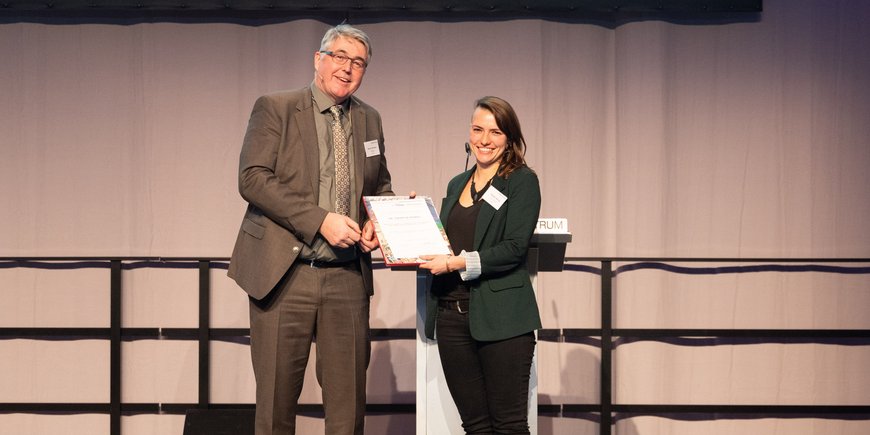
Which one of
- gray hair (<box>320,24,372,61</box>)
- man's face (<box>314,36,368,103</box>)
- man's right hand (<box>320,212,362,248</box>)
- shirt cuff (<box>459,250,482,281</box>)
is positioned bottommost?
shirt cuff (<box>459,250,482,281</box>)

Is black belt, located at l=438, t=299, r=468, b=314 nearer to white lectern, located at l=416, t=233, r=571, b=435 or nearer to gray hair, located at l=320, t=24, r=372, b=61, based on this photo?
white lectern, located at l=416, t=233, r=571, b=435

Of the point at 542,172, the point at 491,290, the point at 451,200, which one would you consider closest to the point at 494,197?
the point at 451,200

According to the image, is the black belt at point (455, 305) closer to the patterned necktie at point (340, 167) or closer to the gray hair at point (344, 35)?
the patterned necktie at point (340, 167)

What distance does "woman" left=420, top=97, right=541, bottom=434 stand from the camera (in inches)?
103

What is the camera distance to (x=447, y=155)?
4523mm

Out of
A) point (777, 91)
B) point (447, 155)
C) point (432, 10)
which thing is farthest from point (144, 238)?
point (777, 91)

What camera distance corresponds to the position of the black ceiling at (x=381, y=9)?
4.39 m

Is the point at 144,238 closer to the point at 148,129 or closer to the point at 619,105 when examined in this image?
the point at 148,129

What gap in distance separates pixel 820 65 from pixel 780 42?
0.27 m

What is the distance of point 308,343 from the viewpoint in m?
2.73

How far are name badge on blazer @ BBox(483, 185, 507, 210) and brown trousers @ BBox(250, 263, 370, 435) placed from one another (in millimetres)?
527

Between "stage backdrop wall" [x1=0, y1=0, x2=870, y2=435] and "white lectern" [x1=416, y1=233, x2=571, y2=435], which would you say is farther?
"stage backdrop wall" [x1=0, y1=0, x2=870, y2=435]

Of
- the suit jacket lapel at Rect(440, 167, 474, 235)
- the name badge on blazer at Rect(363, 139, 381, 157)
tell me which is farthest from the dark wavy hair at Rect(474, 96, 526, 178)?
the name badge on blazer at Rect(363, 139, 381, 157)

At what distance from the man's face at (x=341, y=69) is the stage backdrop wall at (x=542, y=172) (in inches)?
70.5
